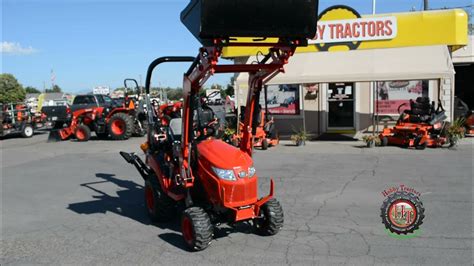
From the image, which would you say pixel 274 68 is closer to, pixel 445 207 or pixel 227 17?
pixel 227 17

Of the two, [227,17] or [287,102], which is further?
[287,102]

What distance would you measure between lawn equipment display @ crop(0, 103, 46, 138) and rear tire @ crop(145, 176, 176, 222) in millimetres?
16161

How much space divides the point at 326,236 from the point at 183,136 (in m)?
2.04

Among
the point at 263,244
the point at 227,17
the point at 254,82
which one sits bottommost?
the point at 263,244

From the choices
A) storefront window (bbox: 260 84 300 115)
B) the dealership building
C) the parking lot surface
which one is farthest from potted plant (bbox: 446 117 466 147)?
storefront window (bbox: 260 84 300 115)

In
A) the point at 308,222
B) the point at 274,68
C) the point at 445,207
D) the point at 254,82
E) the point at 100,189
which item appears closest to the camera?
the point at 274,68

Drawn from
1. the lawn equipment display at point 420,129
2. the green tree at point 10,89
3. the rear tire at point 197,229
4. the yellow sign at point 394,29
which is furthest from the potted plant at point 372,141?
the green tree at point 10,89

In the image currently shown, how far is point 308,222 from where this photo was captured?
581 cm

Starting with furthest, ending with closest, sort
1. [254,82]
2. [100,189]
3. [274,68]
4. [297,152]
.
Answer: [297,152], [100,189], [254,82], [274,68]

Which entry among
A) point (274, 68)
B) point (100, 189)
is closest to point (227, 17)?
point (274, 68)

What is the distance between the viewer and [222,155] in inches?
198

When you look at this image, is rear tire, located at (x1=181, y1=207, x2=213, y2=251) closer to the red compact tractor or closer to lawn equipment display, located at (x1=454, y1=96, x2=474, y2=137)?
the red compact tractor

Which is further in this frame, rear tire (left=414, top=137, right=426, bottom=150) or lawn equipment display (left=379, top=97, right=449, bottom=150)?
lawn equipment display (left=379, top=97, right=449, bottom=150)

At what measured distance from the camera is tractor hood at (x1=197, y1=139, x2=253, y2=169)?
4.93m
